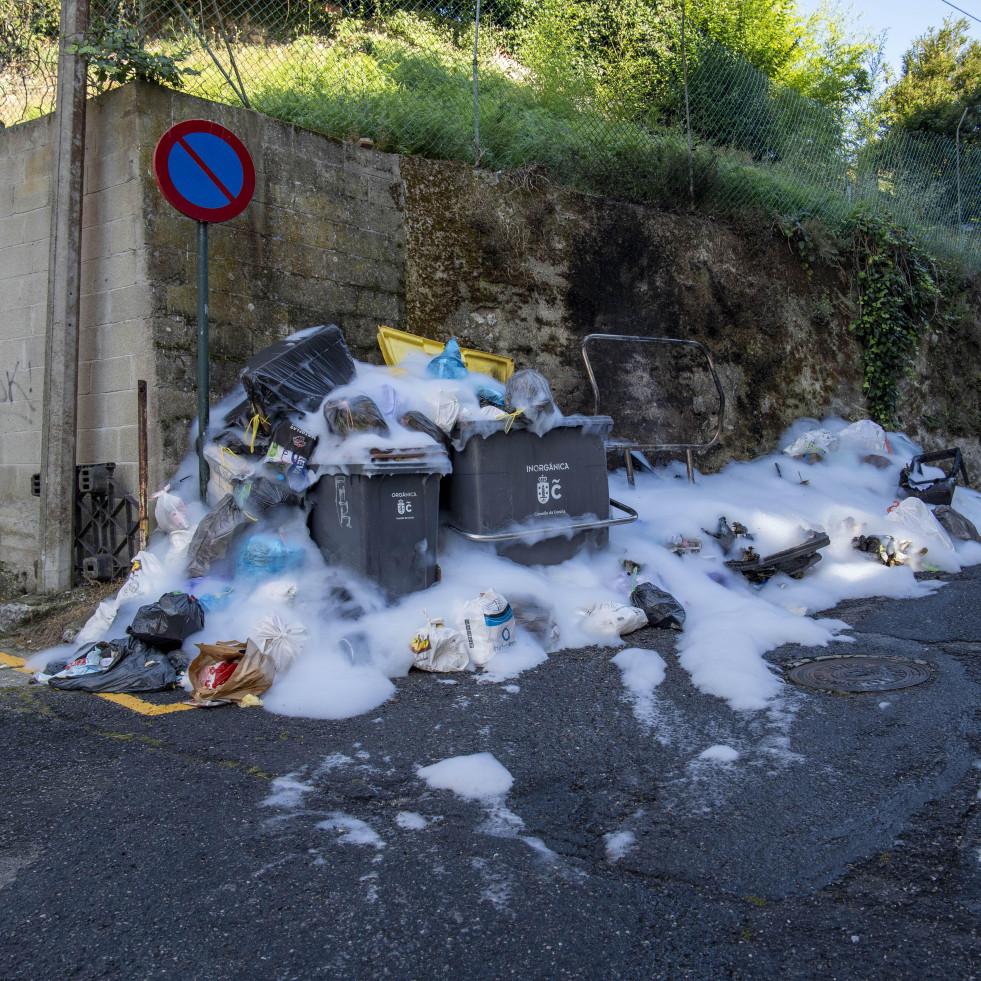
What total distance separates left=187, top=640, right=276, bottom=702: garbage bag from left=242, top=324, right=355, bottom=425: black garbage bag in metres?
1.41

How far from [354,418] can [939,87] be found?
924 inches

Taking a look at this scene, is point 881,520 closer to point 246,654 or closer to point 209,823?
point 246,654

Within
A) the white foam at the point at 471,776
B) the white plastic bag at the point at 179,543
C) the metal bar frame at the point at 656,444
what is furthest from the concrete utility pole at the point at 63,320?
the metal bar frame at the point at 656,444

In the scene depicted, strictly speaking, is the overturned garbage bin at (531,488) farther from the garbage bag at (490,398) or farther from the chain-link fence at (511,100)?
the chain-link fence at (511,100)

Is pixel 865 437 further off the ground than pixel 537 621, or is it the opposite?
pixel 865 437

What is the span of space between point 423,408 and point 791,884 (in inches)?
127

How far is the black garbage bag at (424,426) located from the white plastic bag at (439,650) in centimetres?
107

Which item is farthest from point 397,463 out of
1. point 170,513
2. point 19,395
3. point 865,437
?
point 865,437

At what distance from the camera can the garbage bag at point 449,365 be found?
201 inches

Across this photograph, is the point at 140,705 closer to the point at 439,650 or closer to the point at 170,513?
the point at 439,650

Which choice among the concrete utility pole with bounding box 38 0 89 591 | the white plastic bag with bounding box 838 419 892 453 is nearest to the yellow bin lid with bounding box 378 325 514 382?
the concrete utility pole with bounding box 38 0 89 591

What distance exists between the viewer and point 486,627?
3.79 meters

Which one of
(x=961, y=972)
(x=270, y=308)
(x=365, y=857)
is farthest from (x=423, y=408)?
(x=961, y=972)

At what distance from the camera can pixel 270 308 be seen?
543 cm
